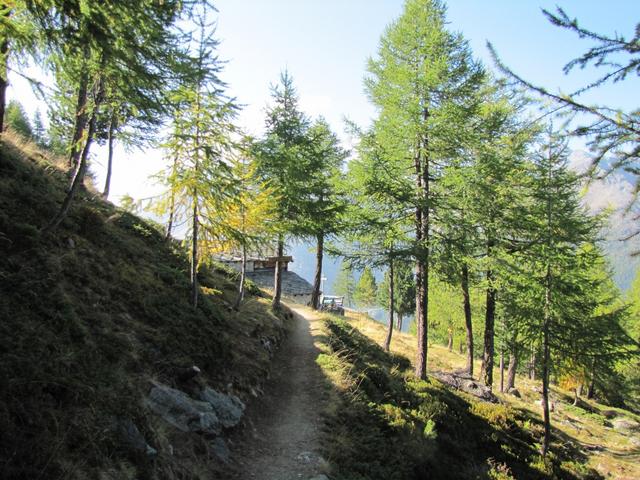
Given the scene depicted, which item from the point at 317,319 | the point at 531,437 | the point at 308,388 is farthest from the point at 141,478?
the point at 317,319

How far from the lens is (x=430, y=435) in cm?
1145

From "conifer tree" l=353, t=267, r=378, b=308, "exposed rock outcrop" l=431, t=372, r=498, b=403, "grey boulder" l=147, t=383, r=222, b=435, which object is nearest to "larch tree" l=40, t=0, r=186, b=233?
"grey boulder" l=147, t=383, r=222, b=435

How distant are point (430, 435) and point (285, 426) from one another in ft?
15.0

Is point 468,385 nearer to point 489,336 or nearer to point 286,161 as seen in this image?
point 489,336

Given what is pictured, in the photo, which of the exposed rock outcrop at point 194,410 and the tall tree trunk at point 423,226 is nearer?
the exposed rock outcrop at point 194,410

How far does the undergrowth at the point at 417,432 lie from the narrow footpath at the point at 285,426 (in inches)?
18.0

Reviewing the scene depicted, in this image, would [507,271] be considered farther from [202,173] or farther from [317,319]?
[202,173]

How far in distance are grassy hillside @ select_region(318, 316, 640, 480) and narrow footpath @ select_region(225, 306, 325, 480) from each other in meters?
0.47

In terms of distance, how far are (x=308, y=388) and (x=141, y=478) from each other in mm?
7430

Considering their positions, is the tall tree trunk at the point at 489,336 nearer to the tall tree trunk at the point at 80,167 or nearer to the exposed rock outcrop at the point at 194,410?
the exposed rock outcrop at the point at 194,410

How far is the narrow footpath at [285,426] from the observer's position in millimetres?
8102

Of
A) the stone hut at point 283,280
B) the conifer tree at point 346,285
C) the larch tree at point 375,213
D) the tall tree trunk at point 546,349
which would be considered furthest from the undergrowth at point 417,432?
the conifer tree at point 346,285

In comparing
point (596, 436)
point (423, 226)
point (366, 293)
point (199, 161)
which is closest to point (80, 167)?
point (199, 161)

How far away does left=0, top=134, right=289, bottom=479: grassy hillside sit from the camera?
4973 millimetres
